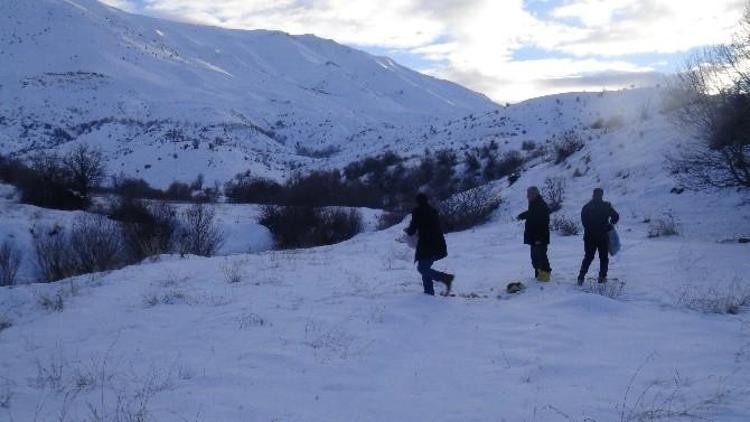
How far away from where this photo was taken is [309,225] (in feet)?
108

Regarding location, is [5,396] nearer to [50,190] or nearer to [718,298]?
[718,298]

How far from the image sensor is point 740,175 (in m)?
16.9

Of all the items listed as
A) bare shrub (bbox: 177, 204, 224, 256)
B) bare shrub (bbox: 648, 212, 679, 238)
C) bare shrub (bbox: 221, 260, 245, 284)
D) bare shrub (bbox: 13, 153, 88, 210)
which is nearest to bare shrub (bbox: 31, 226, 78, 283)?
bare shrub (bbox: 177, 204, 224, 256)

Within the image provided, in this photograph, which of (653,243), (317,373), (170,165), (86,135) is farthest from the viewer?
(86,135)

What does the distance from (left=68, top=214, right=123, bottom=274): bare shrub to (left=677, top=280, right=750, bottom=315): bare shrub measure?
59.5ft

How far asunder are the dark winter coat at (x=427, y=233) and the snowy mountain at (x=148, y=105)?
51.2 metres

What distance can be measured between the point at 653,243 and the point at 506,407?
1140 cm

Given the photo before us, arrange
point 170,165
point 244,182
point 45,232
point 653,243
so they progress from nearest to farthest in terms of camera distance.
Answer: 1. point 653,243
2. point 45,232
3. point 244,182
4. point 170,165

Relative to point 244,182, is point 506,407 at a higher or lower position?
lower

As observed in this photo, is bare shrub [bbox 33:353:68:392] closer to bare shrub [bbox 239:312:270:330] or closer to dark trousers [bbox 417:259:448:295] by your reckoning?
bare shrub [bbox 239:312:270:330]

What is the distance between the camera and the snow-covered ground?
593 cm

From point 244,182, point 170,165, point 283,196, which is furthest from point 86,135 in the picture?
point 283,196

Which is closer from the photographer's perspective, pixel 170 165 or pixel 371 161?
pixel 371 161

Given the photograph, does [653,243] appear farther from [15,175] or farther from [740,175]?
[15,175]
